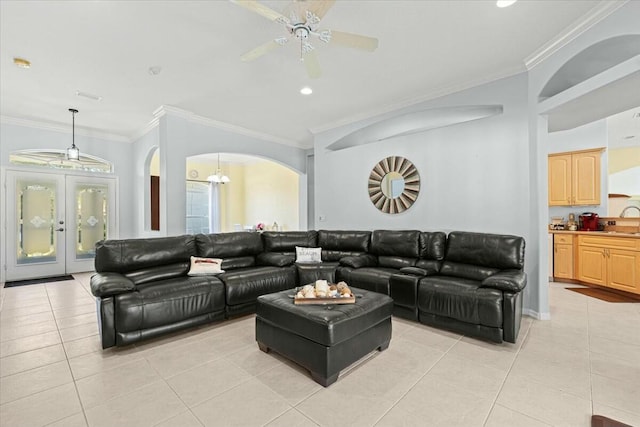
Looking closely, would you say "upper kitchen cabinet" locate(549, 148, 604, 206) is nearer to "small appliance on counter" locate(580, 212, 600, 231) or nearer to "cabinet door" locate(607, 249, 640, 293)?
"small appliance on counter" locate(580, 212, 600, 231)

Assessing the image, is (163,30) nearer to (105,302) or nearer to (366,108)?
(105,302)

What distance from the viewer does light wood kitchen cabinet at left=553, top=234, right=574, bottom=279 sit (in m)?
5.15

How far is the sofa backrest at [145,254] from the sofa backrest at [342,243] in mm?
2057

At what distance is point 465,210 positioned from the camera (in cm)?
409

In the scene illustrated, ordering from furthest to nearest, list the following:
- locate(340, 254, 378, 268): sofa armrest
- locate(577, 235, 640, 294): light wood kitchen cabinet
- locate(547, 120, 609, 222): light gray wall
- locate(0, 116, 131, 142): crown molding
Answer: locate(0, 116, 131, 142): crown molding, locate(547, 120, 609, 222): light gray wall, locate(577, 235, 640, 294): light wood kitchen cabinet, locate(340, 254, 378, 268): sofa armrest

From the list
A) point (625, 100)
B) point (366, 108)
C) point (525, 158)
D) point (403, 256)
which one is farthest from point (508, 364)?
point (366, 108)

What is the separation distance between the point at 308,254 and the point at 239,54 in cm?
291

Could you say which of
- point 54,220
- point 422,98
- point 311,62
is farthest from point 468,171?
point 54,220

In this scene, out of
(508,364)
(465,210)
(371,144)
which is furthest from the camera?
(371,144)

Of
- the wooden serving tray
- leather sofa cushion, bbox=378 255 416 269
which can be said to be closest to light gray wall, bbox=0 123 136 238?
leather sofa cushion, bbox=378 255 416 269

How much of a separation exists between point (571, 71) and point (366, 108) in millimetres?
2658

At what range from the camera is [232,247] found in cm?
417

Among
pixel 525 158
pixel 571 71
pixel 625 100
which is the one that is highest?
pixel 571 71

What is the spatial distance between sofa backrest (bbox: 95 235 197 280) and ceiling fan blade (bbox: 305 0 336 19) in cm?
305
